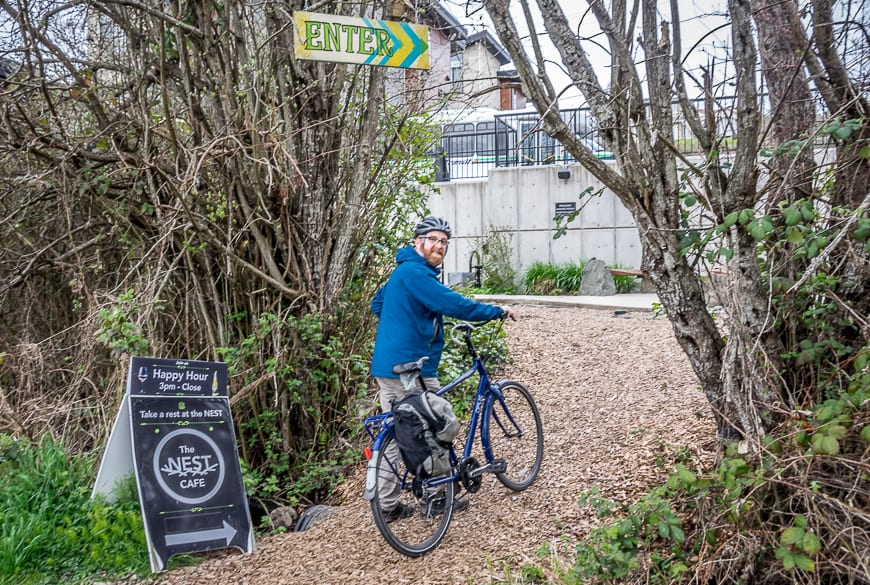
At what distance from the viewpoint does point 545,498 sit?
519cm

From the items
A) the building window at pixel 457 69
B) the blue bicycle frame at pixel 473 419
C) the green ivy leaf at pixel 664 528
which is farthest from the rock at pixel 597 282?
the green ivy leaf at pixel 664 528

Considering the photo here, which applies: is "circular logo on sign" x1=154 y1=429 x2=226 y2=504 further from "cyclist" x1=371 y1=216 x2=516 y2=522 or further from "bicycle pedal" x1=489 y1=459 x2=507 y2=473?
"bicycle pedal" x1=489 y1=459 x2=507 y2=473

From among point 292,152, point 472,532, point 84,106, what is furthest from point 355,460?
point 84,106

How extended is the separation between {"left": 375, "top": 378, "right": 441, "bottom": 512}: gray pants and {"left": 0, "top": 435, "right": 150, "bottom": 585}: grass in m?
1.59

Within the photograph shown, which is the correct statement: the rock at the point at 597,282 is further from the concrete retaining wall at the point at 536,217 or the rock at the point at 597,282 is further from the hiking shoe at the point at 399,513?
the hiking shoe at the point at 399,513

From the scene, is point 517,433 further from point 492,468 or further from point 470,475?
point 470,475

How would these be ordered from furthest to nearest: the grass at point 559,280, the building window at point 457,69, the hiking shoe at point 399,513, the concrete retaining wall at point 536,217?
1. the concrete retaining wall at point 536,217
2. the grass at point 559,280
3. the building window at point 457,69
4. the hiking shoe at point 399,513

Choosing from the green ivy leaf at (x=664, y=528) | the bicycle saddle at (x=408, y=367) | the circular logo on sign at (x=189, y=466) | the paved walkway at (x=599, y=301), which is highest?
the bicycle saddle at (x=408, y=367)

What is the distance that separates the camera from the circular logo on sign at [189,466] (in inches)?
214

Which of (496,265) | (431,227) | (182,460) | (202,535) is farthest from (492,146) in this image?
(202,535)

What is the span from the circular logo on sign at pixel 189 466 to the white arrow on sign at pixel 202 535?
21 centimetres

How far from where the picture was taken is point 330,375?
6.63 m

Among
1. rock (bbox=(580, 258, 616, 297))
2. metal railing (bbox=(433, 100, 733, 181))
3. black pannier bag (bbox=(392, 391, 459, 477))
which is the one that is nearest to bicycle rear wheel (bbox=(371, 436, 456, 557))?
black pannier bag (bbox=(392, 391, 459, 477))

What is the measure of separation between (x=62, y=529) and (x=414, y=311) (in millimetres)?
2674
